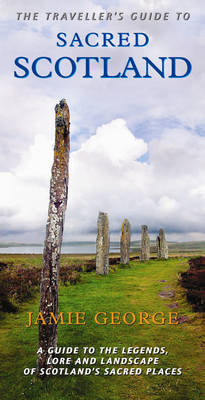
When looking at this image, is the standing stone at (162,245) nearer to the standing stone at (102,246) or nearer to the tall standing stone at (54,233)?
the standing stone at (102,246)

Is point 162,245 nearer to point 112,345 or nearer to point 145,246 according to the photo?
point 145,246

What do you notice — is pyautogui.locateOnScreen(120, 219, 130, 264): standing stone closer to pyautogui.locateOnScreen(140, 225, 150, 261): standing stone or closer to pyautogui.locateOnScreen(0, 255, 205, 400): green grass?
pyautogui.locateOnScreen(140, 225, 150, 261): standing stone

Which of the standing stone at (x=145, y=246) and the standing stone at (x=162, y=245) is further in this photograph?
the standing stone at (x=162, y=245)

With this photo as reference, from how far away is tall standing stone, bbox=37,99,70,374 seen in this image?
5.47 meters

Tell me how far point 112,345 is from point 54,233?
10.9ft

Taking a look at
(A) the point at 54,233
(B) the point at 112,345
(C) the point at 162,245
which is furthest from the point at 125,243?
(A) the point at 54,233

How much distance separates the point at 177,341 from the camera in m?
7.18

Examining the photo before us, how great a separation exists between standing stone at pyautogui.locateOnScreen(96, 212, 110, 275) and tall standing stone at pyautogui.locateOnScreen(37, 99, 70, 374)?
13.3 m

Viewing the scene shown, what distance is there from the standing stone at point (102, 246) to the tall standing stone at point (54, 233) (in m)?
13.3

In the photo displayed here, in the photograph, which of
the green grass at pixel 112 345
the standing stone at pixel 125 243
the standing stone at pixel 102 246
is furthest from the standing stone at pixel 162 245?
the green grass at pixel 112 345

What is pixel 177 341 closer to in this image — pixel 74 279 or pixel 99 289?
pixel 99 289

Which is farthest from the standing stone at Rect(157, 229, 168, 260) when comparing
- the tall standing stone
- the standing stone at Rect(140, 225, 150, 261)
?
the tall standing stone

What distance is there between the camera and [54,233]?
5.69 m

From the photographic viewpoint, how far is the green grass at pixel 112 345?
16.4 feet
